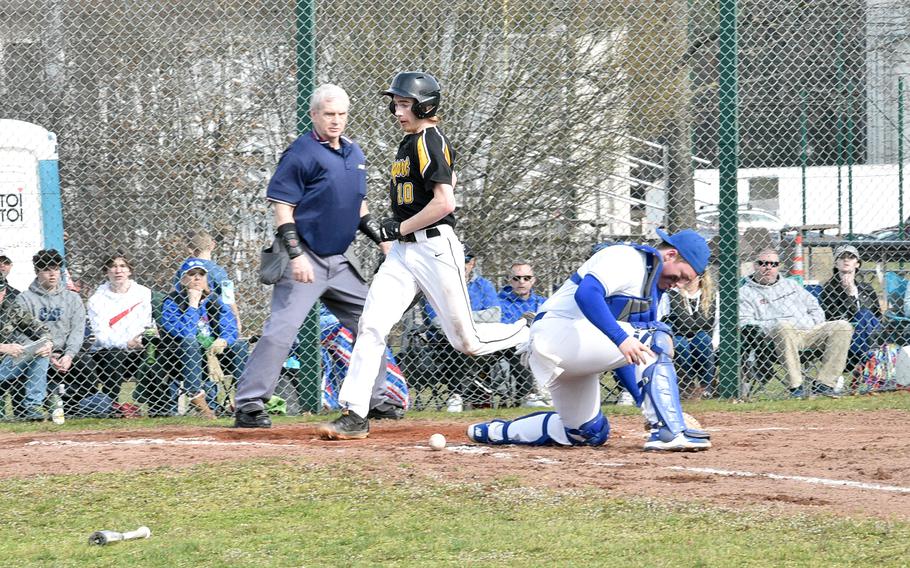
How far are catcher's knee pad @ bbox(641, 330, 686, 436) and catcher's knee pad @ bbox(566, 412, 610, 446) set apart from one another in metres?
0.35

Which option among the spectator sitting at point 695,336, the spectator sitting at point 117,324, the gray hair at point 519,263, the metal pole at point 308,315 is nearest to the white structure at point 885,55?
the spectator sitting at point 695,336

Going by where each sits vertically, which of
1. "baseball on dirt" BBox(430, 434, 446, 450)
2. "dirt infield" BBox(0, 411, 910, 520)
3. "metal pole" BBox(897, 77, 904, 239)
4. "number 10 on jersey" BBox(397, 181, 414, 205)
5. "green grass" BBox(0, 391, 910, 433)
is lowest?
"green grass" BBox(0, 391, 910, 433)

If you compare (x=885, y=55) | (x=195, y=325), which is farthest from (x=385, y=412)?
(x=885, y=55)

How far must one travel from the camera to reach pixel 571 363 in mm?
6195

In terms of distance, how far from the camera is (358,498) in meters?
5.15

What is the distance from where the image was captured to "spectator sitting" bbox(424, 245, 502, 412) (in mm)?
9305

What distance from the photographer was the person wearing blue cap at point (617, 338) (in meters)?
5.95

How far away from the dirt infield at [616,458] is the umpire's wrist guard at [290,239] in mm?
1019

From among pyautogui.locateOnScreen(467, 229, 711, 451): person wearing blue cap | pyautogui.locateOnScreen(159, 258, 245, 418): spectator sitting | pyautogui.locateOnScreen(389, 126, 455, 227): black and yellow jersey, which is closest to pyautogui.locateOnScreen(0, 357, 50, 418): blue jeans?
pyautogui.locateOnScreen(159, 258, 245, 418): spectator sitting

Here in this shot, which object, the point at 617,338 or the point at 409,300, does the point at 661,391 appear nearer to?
the point at 617,338

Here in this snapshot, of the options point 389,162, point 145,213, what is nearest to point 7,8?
point 145,213

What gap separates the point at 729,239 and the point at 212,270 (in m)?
3.80

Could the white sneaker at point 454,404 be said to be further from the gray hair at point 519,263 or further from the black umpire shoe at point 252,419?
the black umpire shoe at point 252,419

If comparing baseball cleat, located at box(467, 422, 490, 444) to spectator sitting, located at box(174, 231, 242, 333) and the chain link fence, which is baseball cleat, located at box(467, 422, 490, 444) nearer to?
the chain link fence
